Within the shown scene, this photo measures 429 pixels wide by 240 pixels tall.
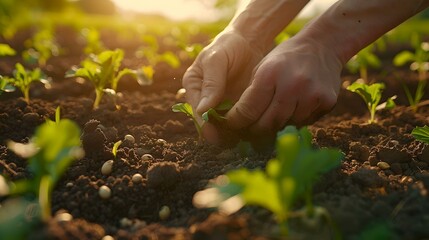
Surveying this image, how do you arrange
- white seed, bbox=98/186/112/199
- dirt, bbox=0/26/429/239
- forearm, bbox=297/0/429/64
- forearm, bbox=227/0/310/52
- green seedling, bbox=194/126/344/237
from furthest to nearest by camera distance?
forearm, bbox=227/0/310/52, forearm, bbox=297/0/429/64, white seed, bbox=98/186/112/199, dirt, bbox=0/26/429/239, green seedling, bbox=194/126/344/237

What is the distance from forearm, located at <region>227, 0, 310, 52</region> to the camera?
9.21ft

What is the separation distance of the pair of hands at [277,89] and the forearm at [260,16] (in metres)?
0.42

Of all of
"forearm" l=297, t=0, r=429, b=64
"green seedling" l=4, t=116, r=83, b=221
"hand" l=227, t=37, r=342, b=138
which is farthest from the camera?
"forearm" l=297, t=0, r=429, b=64

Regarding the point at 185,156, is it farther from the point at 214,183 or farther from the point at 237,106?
the point at 214,183

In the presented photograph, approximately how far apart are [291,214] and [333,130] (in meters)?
1.43

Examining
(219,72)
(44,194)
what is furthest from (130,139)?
(44,194)

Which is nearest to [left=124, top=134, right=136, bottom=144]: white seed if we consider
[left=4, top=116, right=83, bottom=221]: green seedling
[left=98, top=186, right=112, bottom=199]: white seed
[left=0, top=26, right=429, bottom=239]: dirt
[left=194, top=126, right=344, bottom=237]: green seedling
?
[left=0, top=26, right=429, bottom=239]: dirt

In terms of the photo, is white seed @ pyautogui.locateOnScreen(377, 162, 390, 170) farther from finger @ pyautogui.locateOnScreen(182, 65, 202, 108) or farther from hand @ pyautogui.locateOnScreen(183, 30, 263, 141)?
finger @ pyautogui.locateOnScreen(182, 65, 202, 108)

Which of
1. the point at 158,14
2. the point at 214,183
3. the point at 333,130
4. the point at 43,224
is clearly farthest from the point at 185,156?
the point at 158,14

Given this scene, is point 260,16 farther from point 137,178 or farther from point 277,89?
point 137,178

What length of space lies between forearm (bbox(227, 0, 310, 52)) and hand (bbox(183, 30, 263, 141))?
0.23 ft

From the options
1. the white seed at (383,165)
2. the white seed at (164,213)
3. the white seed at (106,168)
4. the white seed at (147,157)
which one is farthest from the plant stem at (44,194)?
the white seed at (383,165)

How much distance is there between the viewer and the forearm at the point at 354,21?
7.23 ft

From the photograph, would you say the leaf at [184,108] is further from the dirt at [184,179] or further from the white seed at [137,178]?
the white seed at [137,178]
